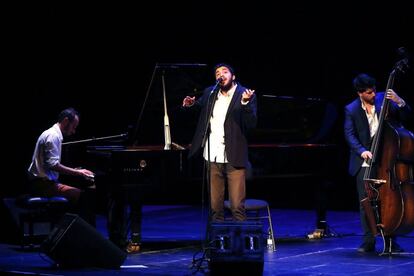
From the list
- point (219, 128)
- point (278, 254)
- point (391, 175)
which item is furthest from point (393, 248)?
point (219, 128)

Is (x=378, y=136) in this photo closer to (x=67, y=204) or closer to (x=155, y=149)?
(x=155, y=149)

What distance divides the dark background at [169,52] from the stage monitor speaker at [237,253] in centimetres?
442

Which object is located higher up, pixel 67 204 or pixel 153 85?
pixel 153 85

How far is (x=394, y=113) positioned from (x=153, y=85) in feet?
7.29

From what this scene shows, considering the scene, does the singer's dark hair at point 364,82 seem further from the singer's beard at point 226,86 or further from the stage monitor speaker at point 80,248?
the stage monitor speaker at point 80,248

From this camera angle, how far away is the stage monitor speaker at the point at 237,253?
17.9 ft

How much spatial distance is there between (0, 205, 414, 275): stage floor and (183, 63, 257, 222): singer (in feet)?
1.68

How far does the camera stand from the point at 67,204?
772 cm

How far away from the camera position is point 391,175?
657 centimetres

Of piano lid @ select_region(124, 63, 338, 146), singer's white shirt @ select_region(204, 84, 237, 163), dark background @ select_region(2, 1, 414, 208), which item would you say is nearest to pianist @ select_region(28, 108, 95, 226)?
piano lid @ select_region(124, 63, 338, 146)

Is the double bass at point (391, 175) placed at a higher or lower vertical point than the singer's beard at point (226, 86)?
lower

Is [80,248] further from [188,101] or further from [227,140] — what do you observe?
[188,101]

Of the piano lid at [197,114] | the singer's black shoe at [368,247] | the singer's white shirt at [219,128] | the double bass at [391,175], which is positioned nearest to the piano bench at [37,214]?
the piano lid at [197,114]

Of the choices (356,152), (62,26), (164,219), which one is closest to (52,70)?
(62,26)
